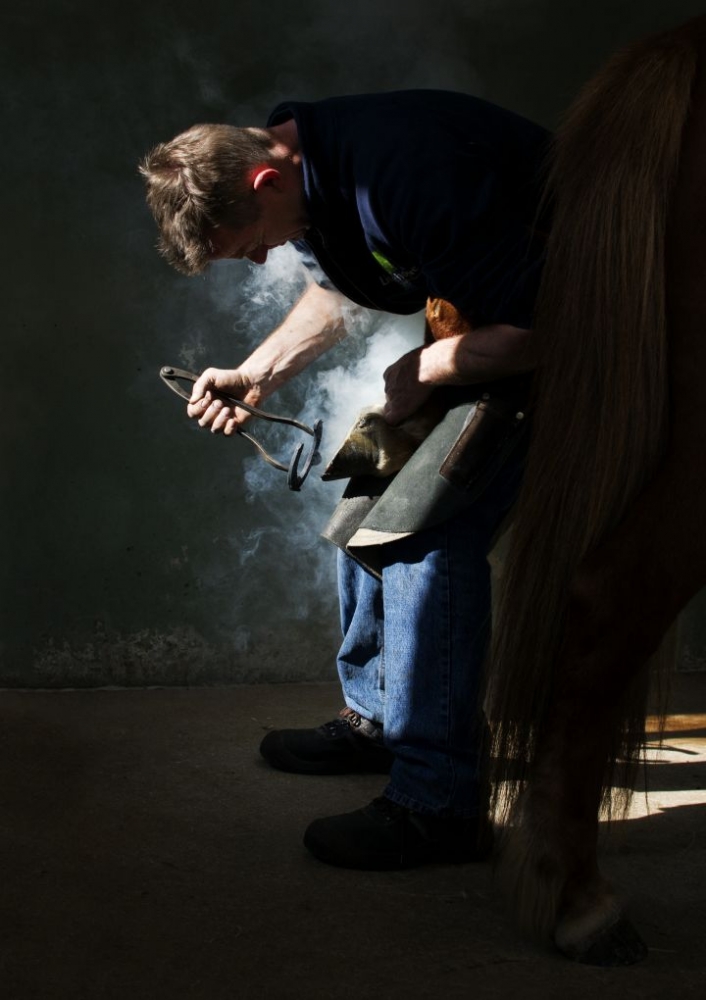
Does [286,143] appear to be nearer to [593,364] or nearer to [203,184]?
[203,184]

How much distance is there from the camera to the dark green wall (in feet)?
9.43

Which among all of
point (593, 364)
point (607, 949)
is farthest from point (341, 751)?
point (593, 364)

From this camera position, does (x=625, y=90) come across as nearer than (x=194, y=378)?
Yes

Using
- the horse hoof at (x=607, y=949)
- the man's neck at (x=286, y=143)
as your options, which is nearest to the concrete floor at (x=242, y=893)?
the horse hoof at (x=607, y=949)

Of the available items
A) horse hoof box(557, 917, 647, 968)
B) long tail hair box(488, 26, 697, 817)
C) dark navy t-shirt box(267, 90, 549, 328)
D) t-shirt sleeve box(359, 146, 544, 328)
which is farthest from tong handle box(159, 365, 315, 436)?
horse hoof box(557, 917, 647, 968)

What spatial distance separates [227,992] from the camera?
140 cm

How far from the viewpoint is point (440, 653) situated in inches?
72.4

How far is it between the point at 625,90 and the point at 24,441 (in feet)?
6.10

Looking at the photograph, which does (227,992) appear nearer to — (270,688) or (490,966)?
(490,966)

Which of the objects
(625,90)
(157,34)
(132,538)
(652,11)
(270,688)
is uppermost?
(652,11)

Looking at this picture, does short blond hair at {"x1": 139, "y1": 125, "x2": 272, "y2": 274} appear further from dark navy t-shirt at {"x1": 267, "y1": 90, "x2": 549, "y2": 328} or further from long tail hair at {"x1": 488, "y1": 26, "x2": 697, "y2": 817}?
long tail hair at {"x1": 488, "y1": 26, "x2": 697, "y2": 817}

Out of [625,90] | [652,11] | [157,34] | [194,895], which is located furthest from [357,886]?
[652,11]

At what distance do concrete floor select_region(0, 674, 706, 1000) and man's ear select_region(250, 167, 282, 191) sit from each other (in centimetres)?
107

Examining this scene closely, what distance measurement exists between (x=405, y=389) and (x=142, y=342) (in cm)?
124
